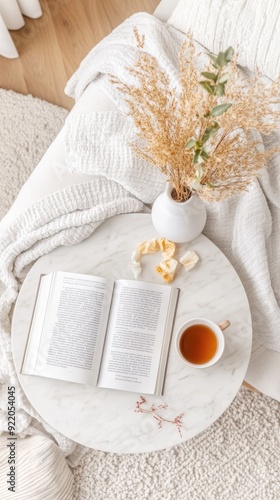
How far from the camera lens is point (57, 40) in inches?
77.9

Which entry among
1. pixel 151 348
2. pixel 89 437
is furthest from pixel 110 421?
pixel 151 348

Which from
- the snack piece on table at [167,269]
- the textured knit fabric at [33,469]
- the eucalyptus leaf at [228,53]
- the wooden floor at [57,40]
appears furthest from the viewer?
the wooden floor at [57,40]

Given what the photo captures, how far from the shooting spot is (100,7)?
2.00 metres

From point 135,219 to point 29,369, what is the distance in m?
0.43

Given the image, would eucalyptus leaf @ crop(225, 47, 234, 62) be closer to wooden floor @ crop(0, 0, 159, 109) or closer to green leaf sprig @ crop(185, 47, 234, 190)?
green leaf sprig @ crop(185, 47, 234, 190)

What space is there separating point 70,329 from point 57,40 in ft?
4.08

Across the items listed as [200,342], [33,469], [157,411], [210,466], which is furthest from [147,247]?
[210,466]

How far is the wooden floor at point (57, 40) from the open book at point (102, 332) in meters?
0.97

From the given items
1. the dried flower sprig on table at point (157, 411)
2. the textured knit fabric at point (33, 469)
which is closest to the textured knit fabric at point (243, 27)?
the dried flower sprig on table at point (157, 411)

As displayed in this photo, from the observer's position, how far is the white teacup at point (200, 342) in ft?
3.80

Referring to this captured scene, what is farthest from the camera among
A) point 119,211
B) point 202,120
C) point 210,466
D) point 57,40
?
point 57,40

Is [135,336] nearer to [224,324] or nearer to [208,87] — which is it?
[224,324]

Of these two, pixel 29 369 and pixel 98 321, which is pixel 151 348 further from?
→ pixel 29 369

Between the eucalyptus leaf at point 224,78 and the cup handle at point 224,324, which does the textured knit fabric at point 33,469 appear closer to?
the cup handle at point 224,324
